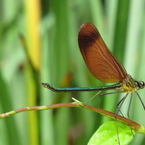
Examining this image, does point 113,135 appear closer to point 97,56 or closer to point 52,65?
point 97,56

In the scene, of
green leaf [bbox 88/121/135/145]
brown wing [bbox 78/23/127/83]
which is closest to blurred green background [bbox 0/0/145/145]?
brown wing [bbox 78/23/127/83]

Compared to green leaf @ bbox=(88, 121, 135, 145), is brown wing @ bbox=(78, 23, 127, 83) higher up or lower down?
higher up

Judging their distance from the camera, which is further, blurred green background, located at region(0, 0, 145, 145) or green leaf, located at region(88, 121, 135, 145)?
blurred green background, located at region(0, 0, 145, 145)

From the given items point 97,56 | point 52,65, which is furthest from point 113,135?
point 52,65

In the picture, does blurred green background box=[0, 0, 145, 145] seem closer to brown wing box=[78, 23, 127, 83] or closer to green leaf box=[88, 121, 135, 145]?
brown wing box=[78, 23, 127, 83]

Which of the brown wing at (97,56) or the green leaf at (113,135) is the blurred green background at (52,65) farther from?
the green leaf at (113,135)

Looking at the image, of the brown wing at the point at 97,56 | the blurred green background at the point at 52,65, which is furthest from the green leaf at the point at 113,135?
the blurred green background at the point at 52,65

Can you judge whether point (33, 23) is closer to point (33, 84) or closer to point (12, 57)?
point (33, 84)

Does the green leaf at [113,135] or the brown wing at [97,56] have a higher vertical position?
the brown wing at [97,56]
